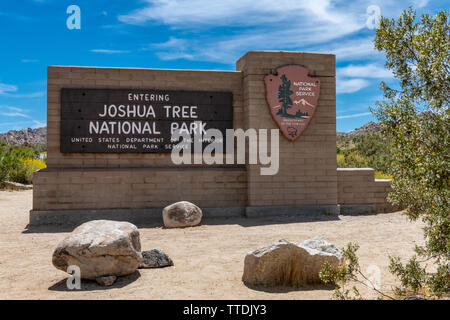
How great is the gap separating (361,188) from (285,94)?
386cm

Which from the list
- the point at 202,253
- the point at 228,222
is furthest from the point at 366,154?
the point at 202,253

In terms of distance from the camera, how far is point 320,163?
12.2 metres

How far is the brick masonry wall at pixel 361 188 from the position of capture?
12727 mm

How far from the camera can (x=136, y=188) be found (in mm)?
11383

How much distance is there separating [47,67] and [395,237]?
10.0 metres

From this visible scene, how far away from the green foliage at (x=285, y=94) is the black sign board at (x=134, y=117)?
166 cm

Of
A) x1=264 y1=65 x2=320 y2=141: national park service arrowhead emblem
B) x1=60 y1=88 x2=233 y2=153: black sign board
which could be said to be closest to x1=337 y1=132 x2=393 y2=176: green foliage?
x1=264 y1=65 x2=320 y2=141: national park service arrowhead emblem

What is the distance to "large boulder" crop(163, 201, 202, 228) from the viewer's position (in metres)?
10.5

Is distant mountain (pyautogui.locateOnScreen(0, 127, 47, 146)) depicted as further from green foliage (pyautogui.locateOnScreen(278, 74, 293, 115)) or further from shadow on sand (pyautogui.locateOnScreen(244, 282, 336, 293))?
shadow on sand (pyautogui.locateOnScreen(244, 282, 336, 293))

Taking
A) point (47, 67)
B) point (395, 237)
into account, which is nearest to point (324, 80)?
point (395, 237)

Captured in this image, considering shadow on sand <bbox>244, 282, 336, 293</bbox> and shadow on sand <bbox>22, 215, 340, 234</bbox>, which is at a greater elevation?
shadow on sand <bbox>22, 215, 340, 234</bbox>

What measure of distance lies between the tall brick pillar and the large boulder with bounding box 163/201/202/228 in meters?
1.79

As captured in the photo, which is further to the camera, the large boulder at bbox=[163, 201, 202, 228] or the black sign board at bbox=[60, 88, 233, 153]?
the black sign board at bbox=[60, 88, 233, 153]

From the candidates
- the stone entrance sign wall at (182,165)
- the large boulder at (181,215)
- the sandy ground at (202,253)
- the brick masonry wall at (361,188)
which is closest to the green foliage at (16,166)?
the sandy ground at (202,253)
